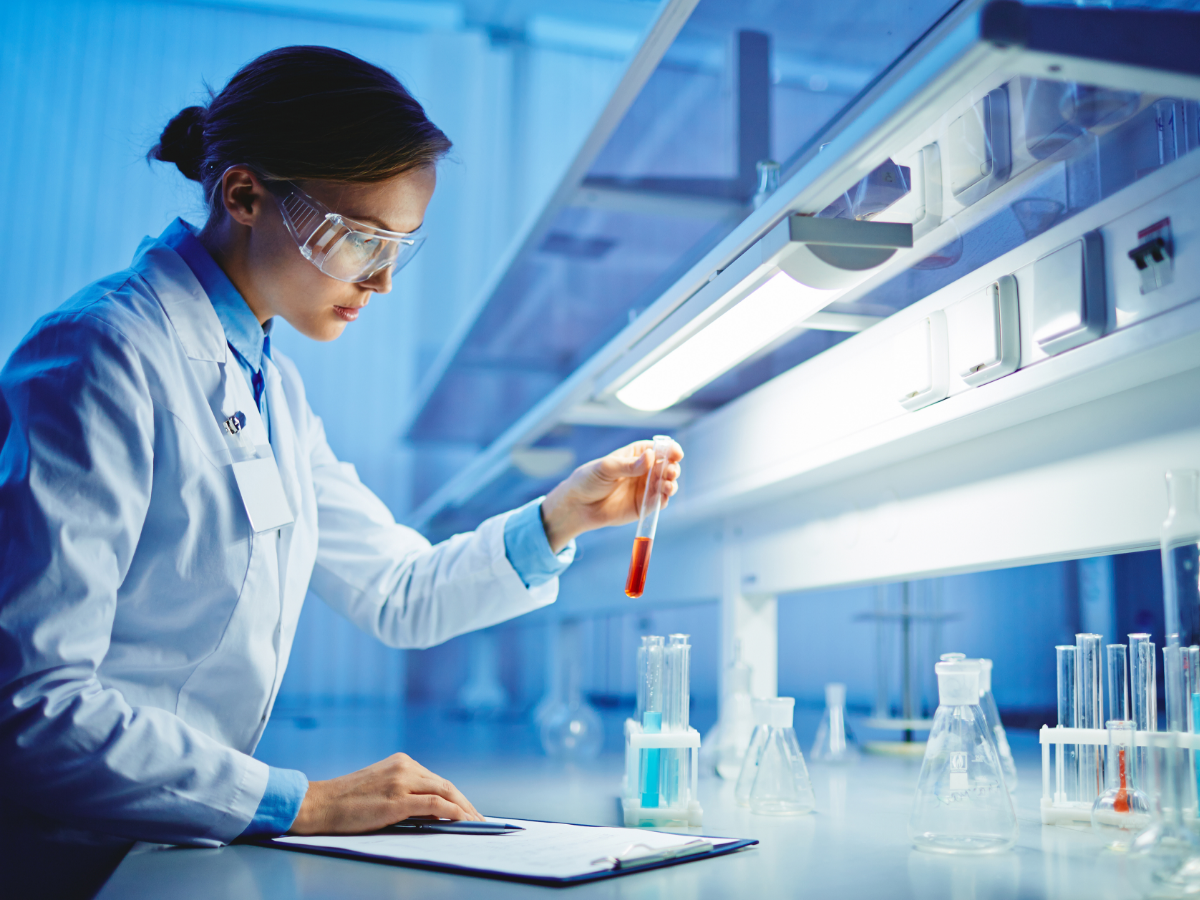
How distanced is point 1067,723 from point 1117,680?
0.24 feet

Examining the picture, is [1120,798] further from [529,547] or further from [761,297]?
[529,547]

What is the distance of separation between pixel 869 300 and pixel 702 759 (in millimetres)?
939

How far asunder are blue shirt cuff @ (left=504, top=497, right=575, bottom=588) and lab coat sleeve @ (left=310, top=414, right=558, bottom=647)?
0.5 inches

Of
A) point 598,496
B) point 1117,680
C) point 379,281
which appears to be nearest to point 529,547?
point 598,496

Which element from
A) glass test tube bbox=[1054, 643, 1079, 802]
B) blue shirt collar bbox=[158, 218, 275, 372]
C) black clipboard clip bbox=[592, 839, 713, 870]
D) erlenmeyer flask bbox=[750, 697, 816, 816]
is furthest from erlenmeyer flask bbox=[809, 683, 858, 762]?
blue shirt collar bbox=[158, 218, 275, 372]

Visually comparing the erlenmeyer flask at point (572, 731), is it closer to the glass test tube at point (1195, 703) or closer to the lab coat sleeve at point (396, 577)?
the lab coat sleeve at point (396, 577)

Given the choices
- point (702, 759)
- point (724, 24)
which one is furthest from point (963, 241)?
point (702, 759)

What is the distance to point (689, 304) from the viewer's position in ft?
3.56

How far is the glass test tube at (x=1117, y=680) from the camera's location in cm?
100

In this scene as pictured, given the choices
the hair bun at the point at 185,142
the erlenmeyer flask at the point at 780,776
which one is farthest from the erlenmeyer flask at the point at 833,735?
the hair bun at the point at 185,142

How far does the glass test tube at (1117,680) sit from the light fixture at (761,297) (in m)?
0.48

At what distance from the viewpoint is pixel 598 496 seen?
4.45 feet

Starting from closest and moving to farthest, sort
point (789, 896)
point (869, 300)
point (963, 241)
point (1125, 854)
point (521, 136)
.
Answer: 1. point (789, 896)
2. point (1125, 854)
3. point (963, 241)
4. point (869, 300)
5. point (521, 136)

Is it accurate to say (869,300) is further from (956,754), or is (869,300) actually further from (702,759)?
(702,759)
